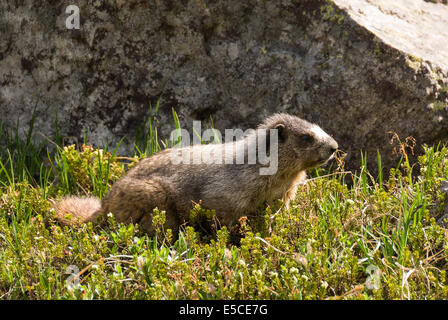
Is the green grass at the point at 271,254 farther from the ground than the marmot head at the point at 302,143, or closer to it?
closer to it

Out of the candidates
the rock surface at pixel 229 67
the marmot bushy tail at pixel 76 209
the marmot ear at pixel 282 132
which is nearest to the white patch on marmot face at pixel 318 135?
the marmot ear at pixel 282 132

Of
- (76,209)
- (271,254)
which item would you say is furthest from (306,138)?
(76,209)

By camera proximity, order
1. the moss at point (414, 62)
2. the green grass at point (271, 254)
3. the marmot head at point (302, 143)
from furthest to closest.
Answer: the moss at point (414, 62) → the marmot head at point (302, 143) → the green grass at point (271, 254)

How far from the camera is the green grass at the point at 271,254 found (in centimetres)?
356

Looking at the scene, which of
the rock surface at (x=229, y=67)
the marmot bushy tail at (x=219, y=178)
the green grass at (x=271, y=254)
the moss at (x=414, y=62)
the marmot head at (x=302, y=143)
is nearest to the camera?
the green grass at (x=271, y=254)

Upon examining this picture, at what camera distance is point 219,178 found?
4.96 meters

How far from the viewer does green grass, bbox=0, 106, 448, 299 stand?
11.7 ft

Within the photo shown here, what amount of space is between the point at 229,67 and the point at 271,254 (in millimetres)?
2703

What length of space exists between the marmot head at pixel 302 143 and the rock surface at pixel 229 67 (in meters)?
0.77

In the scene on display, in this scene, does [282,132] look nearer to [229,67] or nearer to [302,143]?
[302,143]

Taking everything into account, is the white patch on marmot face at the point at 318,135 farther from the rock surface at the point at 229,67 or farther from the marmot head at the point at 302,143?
the rock surface at the point at 229,67

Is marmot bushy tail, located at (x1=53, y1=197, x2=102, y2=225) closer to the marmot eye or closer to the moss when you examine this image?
the marmot eye

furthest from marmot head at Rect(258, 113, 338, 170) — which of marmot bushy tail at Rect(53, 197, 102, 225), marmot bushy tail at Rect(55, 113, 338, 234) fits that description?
marmot bushy tail at Rect(53, 197, 102, 225)
